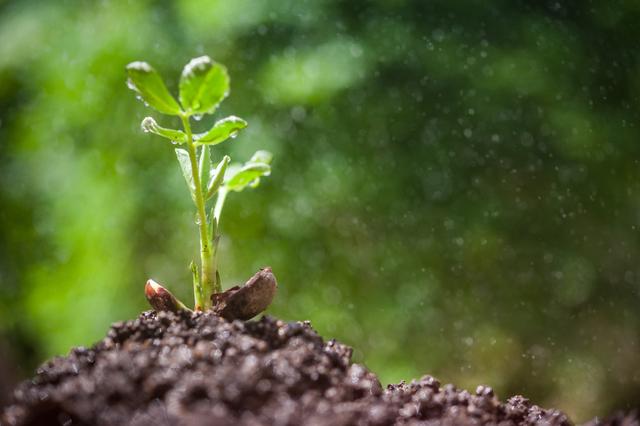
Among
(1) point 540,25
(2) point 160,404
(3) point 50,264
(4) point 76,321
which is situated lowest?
(2) point 160,404

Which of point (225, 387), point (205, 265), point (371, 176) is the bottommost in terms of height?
point (225, 387)

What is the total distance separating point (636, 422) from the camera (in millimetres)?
606

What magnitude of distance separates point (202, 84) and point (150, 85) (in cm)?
4

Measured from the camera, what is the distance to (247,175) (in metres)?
0.70

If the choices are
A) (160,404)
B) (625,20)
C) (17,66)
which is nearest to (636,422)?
(160,404)

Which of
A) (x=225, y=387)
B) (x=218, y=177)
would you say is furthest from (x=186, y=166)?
(x=225, y=387)

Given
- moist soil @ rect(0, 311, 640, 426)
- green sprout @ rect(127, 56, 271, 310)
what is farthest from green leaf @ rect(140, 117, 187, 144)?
moist soil @ rect(0, 311, 640, 426)

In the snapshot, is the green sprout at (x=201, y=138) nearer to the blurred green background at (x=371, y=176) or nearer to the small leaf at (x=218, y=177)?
the small leaf at (x=218, y=177)

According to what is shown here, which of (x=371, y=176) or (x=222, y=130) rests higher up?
(x=371, y=176)

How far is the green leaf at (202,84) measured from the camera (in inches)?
23.5

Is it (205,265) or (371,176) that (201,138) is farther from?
(371,176)

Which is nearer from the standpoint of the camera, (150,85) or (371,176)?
(150,85)

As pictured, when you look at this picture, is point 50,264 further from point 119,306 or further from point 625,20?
point 625,20

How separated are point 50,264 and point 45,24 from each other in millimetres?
930
